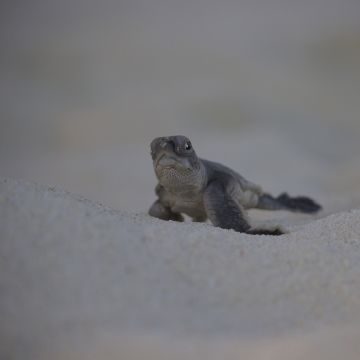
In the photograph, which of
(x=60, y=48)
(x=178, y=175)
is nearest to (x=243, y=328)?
(x=178, y=175)

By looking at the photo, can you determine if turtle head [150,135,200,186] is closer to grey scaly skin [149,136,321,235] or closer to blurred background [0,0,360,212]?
grey scaly skin [149,136,321,235]

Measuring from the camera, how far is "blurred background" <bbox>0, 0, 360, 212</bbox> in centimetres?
523

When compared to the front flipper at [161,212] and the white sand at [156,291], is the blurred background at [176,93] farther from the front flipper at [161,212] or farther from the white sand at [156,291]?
the white sand at [156,291]

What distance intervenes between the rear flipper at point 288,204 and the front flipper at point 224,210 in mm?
711

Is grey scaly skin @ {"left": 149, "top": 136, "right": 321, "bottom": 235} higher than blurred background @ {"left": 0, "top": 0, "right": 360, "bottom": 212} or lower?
lower

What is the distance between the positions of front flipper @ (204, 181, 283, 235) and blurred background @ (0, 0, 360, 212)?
211cm

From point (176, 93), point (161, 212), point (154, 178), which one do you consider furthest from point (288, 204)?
point (176, 93)

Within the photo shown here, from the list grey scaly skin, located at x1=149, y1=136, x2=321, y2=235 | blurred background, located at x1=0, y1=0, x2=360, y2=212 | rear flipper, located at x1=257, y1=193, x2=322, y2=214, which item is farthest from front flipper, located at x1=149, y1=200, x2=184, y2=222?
blurred background, located at x1=0, y1=0, x2=360, y2=212

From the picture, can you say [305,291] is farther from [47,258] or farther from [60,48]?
[60,48]

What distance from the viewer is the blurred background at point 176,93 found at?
5.23m

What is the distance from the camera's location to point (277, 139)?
18.9 feet

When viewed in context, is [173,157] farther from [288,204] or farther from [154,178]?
[154,178]

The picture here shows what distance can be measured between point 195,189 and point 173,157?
0.27m

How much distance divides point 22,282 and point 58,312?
0.42ft
